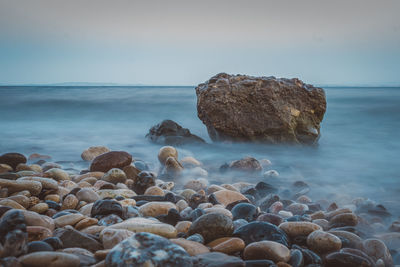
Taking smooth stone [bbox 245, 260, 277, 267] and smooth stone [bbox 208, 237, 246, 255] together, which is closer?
smooth stone [bbox 245, 260, 277, 267]

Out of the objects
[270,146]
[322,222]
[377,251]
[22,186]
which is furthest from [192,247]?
[270,146]

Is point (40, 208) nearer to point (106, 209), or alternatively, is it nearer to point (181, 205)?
point (106, 209)

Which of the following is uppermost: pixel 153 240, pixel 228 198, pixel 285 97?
pixel 285 97

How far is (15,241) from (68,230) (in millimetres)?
409

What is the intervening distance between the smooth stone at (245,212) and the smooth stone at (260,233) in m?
0.53

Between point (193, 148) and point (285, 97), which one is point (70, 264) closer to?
point (193, 148)

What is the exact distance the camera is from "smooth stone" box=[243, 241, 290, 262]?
6.51 ft

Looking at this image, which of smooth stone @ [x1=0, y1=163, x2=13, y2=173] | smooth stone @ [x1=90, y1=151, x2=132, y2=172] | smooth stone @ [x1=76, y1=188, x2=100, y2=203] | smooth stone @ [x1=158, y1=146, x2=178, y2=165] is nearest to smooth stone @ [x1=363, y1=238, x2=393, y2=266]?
smooth stone @ [x1=76, y1=188, x2=100, y2=203]

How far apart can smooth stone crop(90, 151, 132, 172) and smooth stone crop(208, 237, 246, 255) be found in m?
2.86

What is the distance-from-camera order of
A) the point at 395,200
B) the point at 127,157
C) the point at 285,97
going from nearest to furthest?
the point at 395,200 → the point at 127,157 → the point at 285,97

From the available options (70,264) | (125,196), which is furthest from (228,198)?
(70,264)

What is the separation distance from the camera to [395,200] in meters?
4.13

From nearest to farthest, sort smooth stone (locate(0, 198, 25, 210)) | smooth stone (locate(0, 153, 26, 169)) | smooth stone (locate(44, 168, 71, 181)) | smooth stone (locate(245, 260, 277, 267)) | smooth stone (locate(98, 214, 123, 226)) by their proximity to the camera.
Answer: smooth stone (locate(245, 260, 277, 267)), smooth stone (locate(98, 214, 123, 226)), smooth stone (locate(0, 198, 25, 210)), smooth stone (locate(44, 168, 71, 181)), smooth stone (locate(0, 153, 26, 169))

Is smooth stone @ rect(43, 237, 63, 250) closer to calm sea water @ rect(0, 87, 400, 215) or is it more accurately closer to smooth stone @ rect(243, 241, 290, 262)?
smooth stone @ rect(243, 241, 290, 262)
